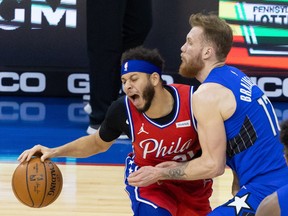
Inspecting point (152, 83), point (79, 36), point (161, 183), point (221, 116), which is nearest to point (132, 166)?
point (161, 183)

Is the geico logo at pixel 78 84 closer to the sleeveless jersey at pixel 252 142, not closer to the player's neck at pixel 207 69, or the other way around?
the player's neck at pixel 207 69

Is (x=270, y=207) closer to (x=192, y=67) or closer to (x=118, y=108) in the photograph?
(x=192, y=67)

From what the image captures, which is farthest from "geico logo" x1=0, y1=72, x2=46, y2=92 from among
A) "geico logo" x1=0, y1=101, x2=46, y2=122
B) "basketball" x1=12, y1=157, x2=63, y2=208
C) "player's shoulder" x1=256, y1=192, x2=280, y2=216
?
"player's shoulder" x1=256, y1=192, x2=280, y2=216

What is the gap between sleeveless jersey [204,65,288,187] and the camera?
460cm

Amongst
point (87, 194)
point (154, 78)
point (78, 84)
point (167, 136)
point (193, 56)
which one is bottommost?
point (78, 84)

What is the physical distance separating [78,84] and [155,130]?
199 inches

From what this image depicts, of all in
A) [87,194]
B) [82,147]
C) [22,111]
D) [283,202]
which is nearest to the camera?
[283,202]

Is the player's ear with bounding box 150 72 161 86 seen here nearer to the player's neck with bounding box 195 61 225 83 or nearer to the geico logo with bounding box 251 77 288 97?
the player's neck with bounding box 195 61 225 83

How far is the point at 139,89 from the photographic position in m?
5.04

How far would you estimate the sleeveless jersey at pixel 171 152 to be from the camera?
5.11 meters

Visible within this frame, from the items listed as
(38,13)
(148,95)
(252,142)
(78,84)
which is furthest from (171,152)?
(38,13)

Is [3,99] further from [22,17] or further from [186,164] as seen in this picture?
[186,164]

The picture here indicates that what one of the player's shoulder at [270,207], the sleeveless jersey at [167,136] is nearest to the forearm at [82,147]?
the sleeveless jersey at [167,136]

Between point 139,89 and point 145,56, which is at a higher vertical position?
point 145,56
